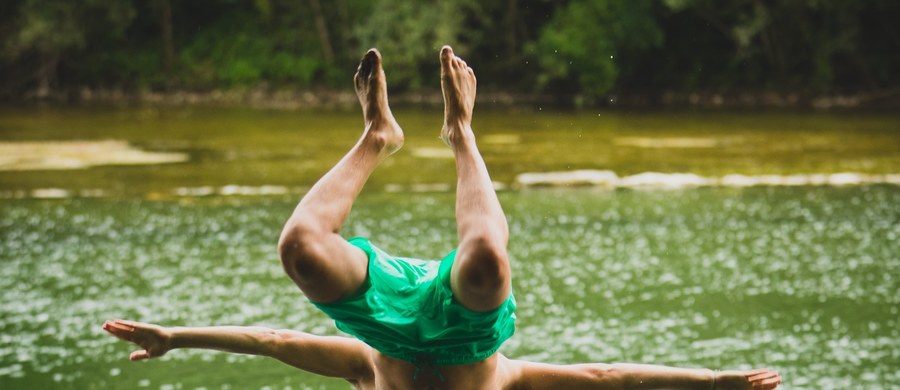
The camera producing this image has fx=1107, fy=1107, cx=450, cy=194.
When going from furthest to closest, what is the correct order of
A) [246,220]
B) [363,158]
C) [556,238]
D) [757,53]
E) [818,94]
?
[757,53] → [818,94] → [246,220] → [556,238] → [363,158]

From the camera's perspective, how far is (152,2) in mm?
31094

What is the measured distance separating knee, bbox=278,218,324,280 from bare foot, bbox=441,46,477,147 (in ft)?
1.62

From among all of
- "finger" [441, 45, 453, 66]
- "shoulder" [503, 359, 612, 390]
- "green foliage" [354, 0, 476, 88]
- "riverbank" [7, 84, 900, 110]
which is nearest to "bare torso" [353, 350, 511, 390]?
"shoulder" [503, 359, 612, 390]

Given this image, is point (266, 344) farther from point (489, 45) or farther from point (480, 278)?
point (489, 45)

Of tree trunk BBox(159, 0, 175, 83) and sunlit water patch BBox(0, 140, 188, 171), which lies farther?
tree trunk BBox(159, 0, 175, 83)

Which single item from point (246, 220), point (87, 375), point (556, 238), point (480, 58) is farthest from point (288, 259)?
point (480, 58)

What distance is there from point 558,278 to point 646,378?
16.5 ft

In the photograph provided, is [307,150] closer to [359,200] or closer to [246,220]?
[359,200]

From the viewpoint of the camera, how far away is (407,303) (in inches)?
83.9

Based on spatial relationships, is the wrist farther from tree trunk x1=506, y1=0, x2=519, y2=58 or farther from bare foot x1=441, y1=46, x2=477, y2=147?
tree trunk x1=506, y1=0, x2=519, y2=58

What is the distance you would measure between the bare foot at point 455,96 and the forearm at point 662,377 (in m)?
0.64

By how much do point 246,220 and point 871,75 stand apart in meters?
19.4

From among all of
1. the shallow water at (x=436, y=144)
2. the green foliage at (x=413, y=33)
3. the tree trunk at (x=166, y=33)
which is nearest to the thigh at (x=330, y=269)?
the shallow water at (x=436, y=144)

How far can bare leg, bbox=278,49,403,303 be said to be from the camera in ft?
6.07
